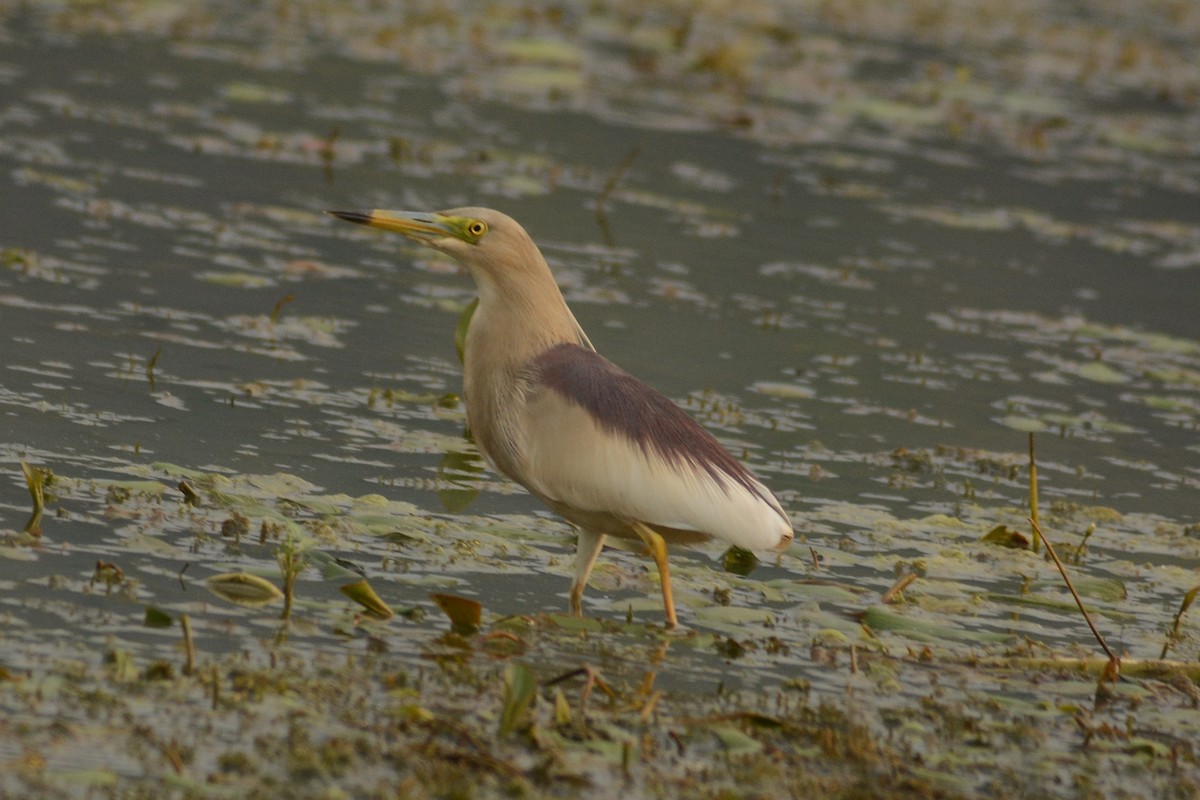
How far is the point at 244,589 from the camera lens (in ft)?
18.1

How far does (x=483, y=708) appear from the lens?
4918mm

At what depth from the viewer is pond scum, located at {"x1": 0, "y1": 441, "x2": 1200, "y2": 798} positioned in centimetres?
442

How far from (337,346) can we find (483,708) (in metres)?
4.60

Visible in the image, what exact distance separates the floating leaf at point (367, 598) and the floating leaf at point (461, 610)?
6.8 inches

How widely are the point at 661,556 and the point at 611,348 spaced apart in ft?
13.5

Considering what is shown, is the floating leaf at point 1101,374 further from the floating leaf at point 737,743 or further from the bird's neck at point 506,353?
the floating leaf at point 737,743

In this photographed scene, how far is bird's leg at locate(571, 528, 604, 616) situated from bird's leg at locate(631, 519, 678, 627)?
0.84 ft

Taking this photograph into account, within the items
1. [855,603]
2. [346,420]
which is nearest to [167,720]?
[855,603]

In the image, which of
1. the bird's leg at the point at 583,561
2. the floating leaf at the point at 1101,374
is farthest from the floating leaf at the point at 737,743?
the floating leaf at the point at 1101,374

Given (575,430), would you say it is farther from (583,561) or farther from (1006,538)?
(1006,538)

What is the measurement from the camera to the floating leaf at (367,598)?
5457mm

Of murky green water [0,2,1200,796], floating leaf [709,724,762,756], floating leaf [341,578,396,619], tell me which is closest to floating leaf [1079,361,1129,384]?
murky green water [0,2,1200,796]

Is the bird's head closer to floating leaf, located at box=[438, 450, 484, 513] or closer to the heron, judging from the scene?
the heron

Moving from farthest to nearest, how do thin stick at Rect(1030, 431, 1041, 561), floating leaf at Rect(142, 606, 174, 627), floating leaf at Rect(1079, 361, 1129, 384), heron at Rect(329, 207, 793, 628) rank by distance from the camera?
floating leaf at Rect(1079, 361, 1129, 384)
thin stick at Rect(1030, 431, 1041, 561)
heron at Rect(329, 207, 793, 628)
floating leaf at Rect(142, 606, 174, 627)
